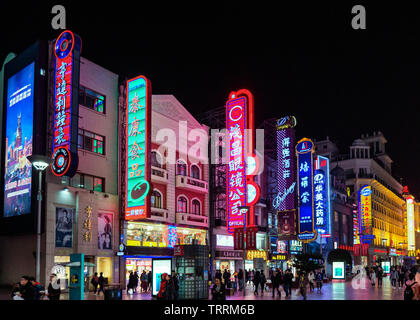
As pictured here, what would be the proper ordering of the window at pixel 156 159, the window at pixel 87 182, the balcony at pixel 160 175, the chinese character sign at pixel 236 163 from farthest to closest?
the chinese character sign at pixel 236 163
the window at pixel 156 159
the balcony at pixel 160 175
the window at pixel 87 182

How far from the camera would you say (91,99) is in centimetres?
3950

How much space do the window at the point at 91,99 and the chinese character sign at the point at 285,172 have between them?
83.0 feet

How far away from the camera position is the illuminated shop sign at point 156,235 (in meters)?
40.8

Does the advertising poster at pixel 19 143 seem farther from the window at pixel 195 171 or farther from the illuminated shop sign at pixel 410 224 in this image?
the illuminated shop sign at pixel 410 224

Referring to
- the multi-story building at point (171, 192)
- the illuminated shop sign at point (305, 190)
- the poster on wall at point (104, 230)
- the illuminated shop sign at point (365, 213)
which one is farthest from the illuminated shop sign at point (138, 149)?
the illuminated shop sign at point (365, 213)

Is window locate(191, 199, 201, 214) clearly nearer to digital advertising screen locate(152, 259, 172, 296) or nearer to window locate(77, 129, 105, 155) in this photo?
window locate(77, 129, 105, 155)

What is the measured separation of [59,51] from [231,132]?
1728 centimetres

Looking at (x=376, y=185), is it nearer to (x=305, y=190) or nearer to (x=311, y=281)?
(x=305, y=190)

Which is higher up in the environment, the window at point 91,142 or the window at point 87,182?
the window at point 91,142

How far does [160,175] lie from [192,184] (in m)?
5.07

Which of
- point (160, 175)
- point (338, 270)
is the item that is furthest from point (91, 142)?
point (338, 270)

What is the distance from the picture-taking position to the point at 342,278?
5128 centimetres

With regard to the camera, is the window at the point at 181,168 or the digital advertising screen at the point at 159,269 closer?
the digital advertising screen at the point at 159,269
